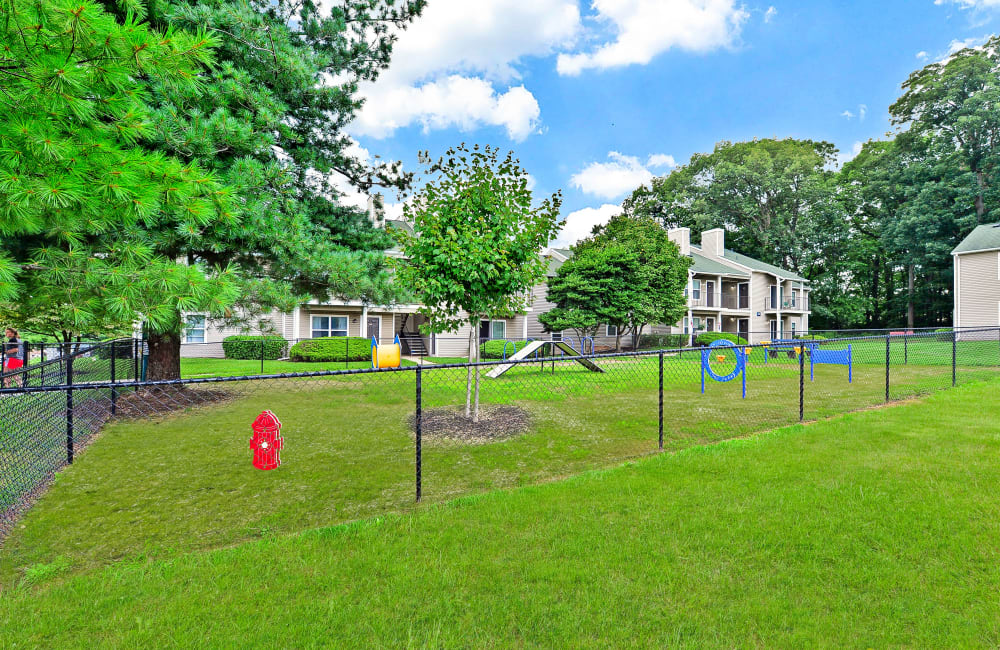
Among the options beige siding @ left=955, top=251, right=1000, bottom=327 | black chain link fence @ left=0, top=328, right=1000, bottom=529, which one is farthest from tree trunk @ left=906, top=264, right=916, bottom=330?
black chain link fence @ left=0, top=328, right=1000, bottom=529

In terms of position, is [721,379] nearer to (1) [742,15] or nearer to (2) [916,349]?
(2) [916,349]

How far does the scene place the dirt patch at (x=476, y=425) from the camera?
6.46 meters

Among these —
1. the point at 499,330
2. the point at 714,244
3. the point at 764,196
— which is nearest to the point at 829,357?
the point at 499,330

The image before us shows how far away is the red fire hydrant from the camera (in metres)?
3.91

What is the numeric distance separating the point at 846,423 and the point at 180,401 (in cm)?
1238

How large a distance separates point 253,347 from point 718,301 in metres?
28.0

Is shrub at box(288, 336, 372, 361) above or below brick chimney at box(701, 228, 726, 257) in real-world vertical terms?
below

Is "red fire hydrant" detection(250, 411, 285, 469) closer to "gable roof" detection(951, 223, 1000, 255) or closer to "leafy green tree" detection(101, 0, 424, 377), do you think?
"leafy green tree" detection(101, 0, 424, 377)

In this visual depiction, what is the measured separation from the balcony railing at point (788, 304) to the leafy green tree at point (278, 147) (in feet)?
102

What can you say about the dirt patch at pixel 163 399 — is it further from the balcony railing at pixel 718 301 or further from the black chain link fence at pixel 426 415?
the balcony railing at pixel 718 301

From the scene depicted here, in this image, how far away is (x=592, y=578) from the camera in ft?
8.74

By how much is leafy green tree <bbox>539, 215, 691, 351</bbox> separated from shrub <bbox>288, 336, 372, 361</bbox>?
9.50 metres

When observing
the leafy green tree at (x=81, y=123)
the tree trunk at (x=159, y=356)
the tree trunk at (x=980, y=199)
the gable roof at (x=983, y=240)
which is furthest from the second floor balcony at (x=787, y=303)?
the leafy green tree at (x=81, y=123)

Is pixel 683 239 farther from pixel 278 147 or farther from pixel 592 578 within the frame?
pixel 592 578
